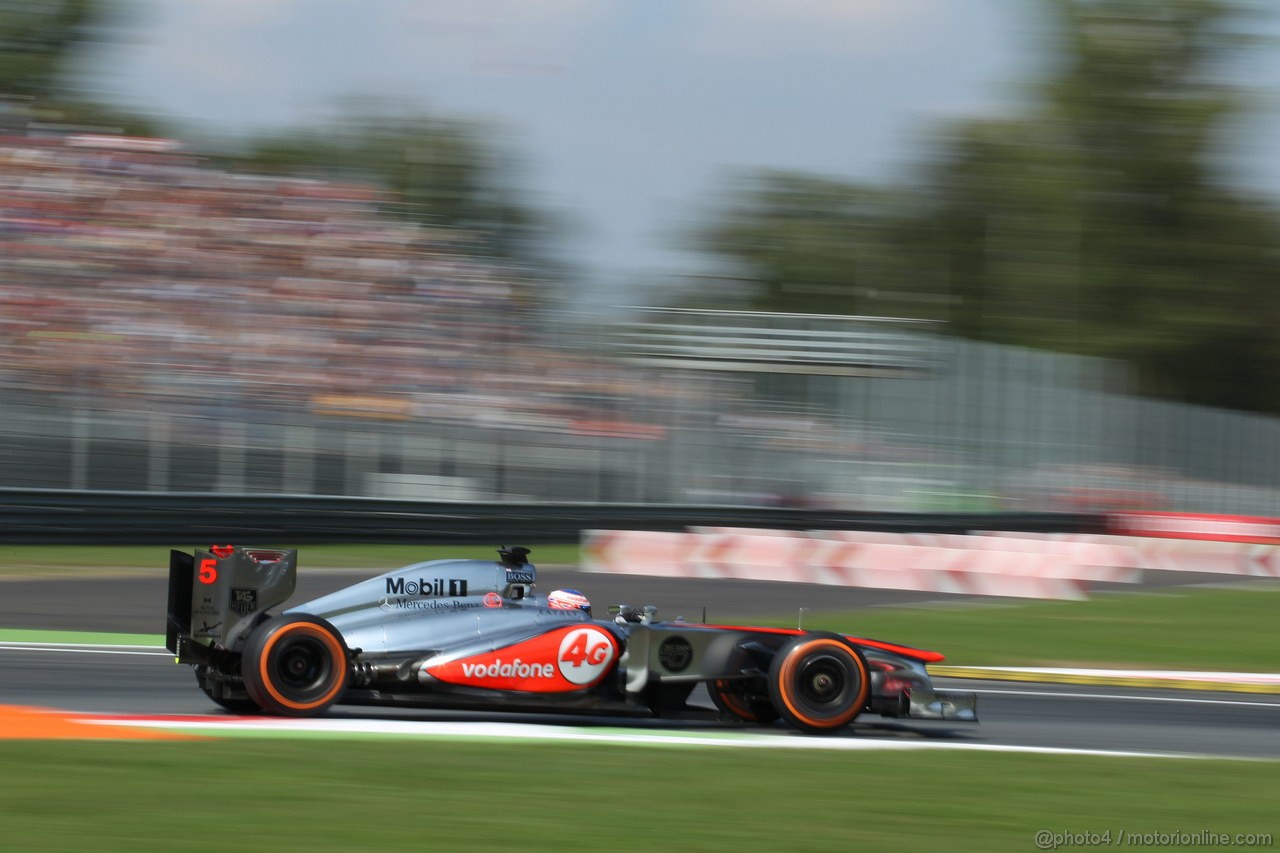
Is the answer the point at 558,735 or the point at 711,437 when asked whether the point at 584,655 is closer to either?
the point at 558,735

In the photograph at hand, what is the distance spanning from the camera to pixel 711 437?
1992cm

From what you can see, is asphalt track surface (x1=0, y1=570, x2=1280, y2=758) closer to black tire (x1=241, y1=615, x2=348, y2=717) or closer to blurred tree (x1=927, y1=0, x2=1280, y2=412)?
black tire (x1=241, y1=615, x2=348, y2=717)

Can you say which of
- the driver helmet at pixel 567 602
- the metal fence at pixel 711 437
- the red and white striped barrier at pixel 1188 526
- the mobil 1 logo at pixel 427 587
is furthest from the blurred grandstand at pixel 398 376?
the driver helmet at pixel 567 602

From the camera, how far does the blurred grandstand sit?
16.1 metres

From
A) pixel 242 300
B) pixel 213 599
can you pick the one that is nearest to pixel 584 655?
pixel 213 599

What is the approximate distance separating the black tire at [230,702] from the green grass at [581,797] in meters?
0.70

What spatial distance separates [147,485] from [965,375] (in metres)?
12.1

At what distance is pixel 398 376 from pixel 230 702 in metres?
11.3

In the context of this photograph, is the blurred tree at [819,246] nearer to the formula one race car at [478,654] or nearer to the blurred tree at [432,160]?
the blurred tree at [432,160]

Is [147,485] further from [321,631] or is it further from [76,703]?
[321,631]

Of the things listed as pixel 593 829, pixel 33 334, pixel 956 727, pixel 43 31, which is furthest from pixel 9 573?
pixel 43 31

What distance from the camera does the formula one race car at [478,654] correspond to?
6609 millimetres

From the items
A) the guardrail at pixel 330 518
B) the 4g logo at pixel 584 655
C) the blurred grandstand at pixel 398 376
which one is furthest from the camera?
the blurred grandstand at pixel 398 376

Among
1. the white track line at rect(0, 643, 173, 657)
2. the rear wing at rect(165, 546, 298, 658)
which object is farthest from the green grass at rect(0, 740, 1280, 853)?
the white track line at rect(0, 643, 173, 657)
